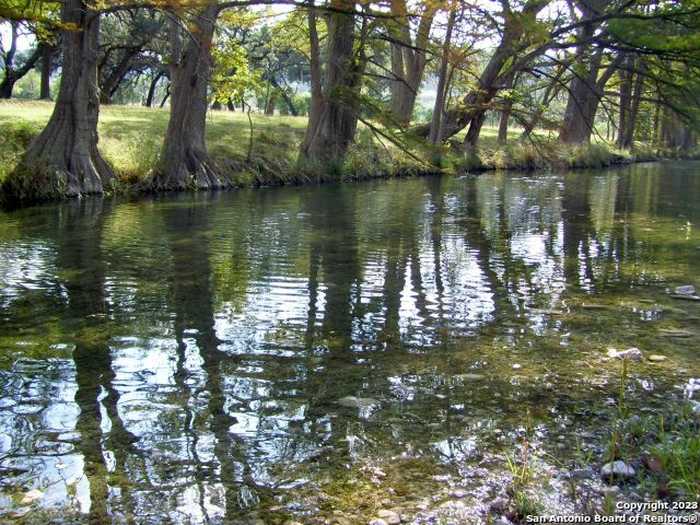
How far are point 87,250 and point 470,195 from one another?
10.9 m

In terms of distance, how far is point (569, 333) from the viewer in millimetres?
5973

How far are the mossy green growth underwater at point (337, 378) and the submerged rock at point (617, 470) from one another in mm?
35

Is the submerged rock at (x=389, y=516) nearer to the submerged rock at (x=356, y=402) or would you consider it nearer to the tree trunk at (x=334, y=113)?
the submerged rock at (x=356, y=402)

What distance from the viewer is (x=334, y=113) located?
21.7 m

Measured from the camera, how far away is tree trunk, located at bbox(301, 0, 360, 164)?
1989cm

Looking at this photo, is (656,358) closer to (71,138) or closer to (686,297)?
(686,297)

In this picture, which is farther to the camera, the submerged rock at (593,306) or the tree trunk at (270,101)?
the tree trunk at (270,101)

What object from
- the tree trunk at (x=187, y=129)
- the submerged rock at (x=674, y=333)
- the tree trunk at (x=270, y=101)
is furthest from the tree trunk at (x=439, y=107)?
the submerged rock at (x=674, y=333)

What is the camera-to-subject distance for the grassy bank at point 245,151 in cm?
1689

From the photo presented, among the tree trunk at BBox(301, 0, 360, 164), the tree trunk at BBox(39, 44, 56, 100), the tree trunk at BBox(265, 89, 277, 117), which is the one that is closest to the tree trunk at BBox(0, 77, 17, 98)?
the tree trunk at BBox(39, 44, 56, 100)

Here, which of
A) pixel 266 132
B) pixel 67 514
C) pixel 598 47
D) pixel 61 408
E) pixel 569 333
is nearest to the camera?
pixel 67 514

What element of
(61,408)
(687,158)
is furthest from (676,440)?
(687,158)

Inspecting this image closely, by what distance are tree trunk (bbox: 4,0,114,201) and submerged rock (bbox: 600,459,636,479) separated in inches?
528

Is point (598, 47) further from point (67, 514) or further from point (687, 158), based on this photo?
point (687, 158)
